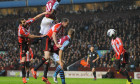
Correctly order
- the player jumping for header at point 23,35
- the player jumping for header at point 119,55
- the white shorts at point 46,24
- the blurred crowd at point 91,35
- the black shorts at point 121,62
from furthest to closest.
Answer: the blurred crowd at point 91,35 < the black shorts at point 121,62 < the player jumping for header at point 119,55 < the player jumping for header at point 23,35 < the white shorts at point 46,24

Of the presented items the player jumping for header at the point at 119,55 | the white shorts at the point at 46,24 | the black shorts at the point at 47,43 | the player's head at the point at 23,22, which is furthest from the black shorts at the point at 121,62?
the player's head at the point at 23,22

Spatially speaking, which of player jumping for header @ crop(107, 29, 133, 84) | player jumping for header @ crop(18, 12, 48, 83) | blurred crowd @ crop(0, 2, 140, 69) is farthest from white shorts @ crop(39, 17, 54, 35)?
blurred crowd @ crop(0, 2, 140, 69)

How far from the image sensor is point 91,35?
32625mm

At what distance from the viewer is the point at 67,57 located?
2978 cm

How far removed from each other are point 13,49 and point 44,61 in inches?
907

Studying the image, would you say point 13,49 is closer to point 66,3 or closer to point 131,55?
point 66,3

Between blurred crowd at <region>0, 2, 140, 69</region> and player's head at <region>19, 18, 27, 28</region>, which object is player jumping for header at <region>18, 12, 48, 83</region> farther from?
blurred crowd at <region>0, 2, 140, 69</region>

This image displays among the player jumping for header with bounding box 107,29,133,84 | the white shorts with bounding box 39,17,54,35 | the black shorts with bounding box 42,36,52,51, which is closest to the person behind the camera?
the black shorts with bounding box 42,36,52,51

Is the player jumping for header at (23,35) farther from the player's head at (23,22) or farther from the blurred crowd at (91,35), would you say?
the blurred crowd at (91,35)

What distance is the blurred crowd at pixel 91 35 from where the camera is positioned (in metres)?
28.1

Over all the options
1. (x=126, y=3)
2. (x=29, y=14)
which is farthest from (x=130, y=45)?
(x=29, y=14)

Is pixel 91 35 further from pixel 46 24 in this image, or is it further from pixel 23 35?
pixel 46 24

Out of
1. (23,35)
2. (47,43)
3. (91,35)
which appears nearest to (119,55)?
(47,43)

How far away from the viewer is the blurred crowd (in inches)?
1105
